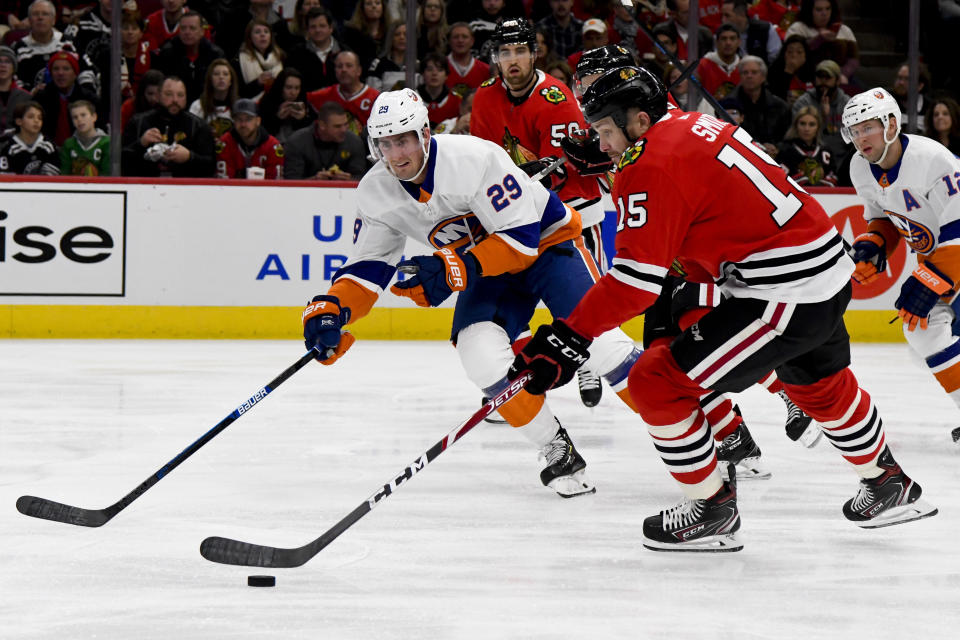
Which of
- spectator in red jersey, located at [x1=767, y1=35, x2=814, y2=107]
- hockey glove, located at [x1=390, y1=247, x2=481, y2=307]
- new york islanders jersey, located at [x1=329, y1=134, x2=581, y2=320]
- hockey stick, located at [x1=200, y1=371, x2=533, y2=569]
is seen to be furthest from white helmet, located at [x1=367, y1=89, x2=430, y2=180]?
spectator in red jersey, located at [x1=767, y1=35, x2=814, y2=107]

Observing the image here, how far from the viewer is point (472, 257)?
3.27 meters

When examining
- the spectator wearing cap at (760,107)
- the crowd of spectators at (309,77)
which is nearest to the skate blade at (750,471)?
the crowd of spectators at (309,77)

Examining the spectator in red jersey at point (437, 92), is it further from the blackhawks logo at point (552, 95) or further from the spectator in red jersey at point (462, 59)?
the blackhawks logo at point (552, 95)

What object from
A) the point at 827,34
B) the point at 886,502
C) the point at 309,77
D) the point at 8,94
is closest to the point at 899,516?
the point at 886,502

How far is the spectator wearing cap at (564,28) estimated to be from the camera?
773 centimetres

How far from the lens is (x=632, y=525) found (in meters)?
3.07

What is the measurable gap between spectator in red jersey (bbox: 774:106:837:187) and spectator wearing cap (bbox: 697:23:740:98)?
18.6 inches

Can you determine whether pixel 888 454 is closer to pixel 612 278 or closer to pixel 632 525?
pixel 632 525

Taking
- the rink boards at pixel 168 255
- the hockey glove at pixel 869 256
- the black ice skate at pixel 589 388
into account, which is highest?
the hockey glove at pixel 869 256

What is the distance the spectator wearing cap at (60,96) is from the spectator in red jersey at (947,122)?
4.45 metres

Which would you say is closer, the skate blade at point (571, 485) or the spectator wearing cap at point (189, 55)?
the skate blade at point (571, 485)

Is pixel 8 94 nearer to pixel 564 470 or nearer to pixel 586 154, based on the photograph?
pixel 586 154

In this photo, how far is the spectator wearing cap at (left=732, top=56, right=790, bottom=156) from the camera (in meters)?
7.22

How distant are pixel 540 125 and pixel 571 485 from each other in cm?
173
